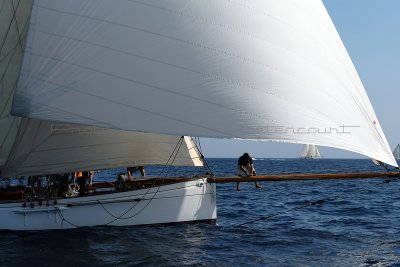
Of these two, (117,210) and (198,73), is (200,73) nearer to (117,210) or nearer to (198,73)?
(198,73)

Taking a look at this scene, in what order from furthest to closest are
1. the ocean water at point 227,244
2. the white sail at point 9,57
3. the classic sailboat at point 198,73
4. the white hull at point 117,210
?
the white sail at point 9,57 → the white hull at point 117,210 → the ocean water at point 227,244 → the classic sailboat at point 198,73

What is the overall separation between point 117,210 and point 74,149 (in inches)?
81.6

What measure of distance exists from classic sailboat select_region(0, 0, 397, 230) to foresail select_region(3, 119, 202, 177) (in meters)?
2.27

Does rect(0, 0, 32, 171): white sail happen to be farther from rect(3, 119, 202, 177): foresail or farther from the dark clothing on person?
the dark clothing on person

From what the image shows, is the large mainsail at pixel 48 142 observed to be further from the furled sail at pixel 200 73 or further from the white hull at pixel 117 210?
the furled sail at pixel 200 73

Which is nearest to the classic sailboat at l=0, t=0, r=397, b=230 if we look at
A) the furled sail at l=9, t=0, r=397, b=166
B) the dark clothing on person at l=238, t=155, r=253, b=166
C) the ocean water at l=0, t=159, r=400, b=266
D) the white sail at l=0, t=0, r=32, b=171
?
the furled sail at l=9, t=0, r=397, b=166

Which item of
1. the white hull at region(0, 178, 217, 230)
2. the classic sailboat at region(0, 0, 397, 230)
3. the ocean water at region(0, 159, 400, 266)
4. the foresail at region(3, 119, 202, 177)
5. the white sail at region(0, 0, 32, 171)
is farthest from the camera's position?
the white sail at region(0, 0, 32, 171)

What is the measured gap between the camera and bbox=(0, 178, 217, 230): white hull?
43.8 ft

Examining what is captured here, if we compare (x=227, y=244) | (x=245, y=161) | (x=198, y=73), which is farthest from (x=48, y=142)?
(x=245, y=161)

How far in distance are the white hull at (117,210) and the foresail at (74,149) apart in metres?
1.01

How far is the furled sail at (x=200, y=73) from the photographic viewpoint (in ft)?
30.9

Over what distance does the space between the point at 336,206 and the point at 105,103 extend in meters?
13.6

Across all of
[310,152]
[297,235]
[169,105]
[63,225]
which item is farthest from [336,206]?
[310,152]

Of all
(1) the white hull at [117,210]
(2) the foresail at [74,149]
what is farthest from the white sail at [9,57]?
(1) the white hull at [117,210]
